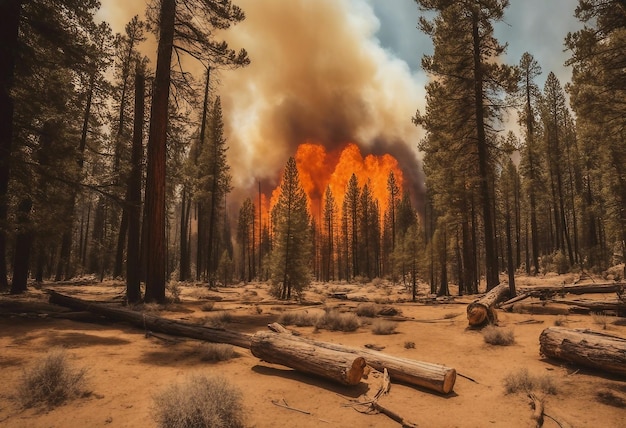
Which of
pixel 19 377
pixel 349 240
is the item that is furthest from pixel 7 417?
pixel 349 240

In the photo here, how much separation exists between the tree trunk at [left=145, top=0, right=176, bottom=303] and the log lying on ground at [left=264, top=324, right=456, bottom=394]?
324 inches

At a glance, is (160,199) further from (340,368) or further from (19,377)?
(340,368)

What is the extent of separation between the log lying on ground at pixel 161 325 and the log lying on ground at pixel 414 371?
6.02 ft

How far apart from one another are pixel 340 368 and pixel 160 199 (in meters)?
10.2

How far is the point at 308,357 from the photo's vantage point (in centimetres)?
618

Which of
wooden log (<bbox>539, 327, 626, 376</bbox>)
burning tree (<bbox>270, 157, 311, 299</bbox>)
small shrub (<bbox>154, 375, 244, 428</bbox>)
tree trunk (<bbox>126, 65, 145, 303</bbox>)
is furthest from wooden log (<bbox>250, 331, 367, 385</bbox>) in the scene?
burning tree (<bbox>270, 157, 311, 299</bbox>)

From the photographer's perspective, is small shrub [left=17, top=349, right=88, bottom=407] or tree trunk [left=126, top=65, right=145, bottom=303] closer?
small shrub [left=17, top=349, right=88, bottom=407]

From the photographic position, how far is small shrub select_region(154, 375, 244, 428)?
3906 mm

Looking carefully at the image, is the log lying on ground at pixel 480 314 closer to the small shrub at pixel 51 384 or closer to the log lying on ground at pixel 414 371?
the log lying on ground at pixel 414 371

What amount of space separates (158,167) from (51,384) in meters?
9.84

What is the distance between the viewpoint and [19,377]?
16.3 feet

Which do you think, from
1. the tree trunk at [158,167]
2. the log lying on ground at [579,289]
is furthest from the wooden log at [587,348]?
the tree trunk at [158,167]

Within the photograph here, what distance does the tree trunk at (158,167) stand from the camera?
1295 cm

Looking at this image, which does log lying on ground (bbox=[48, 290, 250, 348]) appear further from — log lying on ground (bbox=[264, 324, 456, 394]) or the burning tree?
the burning tree
